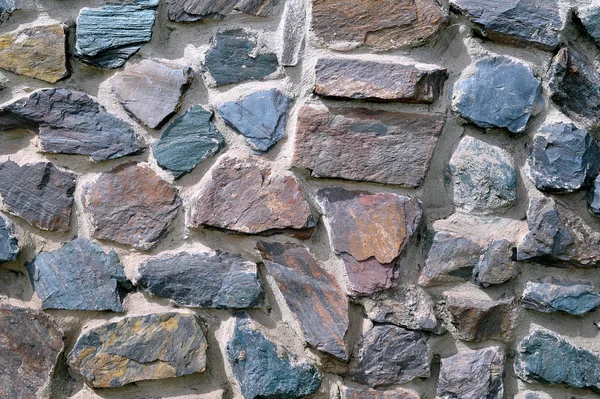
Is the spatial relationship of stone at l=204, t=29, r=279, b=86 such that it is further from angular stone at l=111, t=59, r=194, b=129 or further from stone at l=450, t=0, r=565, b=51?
stone at l=450, t=0, r=565, b=51

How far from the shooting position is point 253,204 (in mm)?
1139

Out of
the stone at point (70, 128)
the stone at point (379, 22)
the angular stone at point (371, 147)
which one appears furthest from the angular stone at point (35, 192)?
the stone at point (379, 22)

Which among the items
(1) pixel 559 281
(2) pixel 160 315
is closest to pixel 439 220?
(1) pixel 559 281

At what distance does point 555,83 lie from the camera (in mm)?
1126

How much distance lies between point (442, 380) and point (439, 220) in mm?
296

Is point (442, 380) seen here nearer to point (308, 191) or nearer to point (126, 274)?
point (308, 191)

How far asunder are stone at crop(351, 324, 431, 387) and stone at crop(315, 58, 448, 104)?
424 millimetres

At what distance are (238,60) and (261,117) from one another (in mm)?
122

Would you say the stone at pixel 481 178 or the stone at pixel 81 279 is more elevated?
the stone at pixel 481 178

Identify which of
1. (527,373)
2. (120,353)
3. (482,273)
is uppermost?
(482,273)

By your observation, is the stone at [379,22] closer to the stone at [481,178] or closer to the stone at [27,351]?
the stone at [481,178]

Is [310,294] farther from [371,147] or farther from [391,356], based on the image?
[371,147]

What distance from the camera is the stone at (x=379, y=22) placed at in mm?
1134

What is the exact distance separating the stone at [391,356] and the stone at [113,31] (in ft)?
2.32
